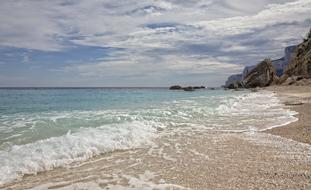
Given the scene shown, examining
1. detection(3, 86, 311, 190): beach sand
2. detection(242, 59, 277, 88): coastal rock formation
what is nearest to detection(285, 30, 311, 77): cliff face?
detection(242, 59, 277, 88): coastal rock formation

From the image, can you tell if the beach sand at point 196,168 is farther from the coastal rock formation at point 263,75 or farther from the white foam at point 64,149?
the coastal rock formation at point 263,75

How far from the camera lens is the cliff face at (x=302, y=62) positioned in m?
72.8

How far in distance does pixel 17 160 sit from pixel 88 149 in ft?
6.49

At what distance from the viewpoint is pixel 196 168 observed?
6.71 metres

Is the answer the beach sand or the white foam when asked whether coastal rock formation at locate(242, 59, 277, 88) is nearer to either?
the beach sand

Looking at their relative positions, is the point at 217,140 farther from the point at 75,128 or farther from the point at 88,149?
the point at 75,128

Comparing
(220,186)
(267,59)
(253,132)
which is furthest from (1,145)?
(267,59)

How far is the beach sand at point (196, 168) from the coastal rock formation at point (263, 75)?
3912 inches

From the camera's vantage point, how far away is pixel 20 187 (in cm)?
593

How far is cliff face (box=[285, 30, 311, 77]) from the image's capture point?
239 ft

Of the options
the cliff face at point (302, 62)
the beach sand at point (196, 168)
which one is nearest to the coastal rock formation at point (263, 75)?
the cliff face at point (302, 62)

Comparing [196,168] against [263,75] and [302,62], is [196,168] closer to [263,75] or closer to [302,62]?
[302,62]

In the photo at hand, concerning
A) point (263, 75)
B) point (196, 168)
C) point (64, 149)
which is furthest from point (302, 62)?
point (64, 149)

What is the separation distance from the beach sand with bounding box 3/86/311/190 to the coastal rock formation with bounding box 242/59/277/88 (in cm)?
9936
